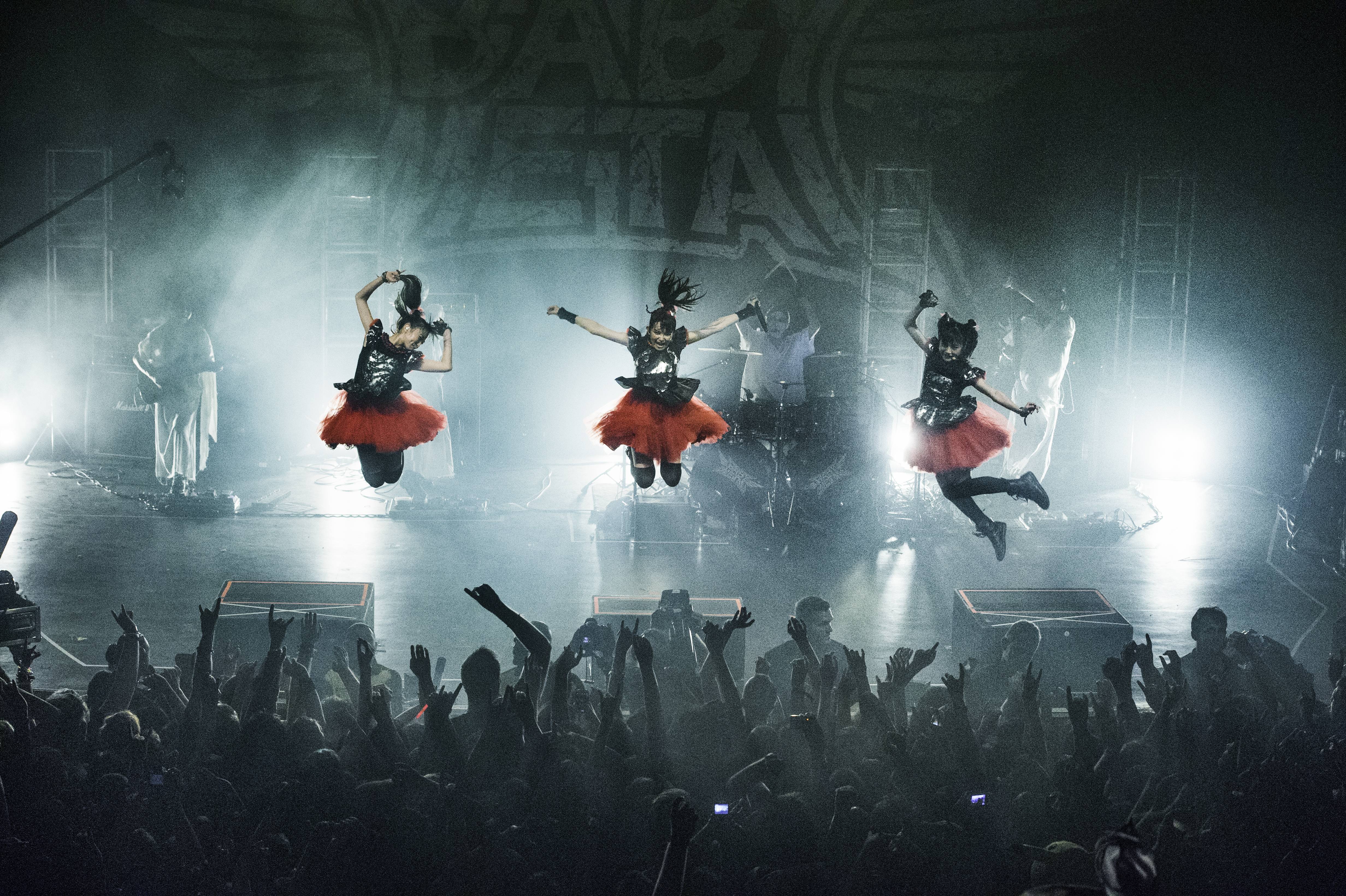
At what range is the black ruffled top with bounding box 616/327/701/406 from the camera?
603cm

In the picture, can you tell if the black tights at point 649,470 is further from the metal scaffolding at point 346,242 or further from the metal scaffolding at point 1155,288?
the metal scaffolding at point 1155,288

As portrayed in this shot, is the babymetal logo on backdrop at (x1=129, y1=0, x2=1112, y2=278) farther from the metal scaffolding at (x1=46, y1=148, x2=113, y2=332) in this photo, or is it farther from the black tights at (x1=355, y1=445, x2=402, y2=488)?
the black tights at (x1=355, y1=445, x2=402, y2=488)

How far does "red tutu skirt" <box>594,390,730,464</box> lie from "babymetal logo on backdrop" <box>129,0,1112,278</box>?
7165mm

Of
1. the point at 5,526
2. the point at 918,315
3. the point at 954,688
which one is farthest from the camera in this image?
the point at 5,526

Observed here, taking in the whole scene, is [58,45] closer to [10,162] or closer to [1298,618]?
[10,162]

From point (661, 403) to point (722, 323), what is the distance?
20.9 inches

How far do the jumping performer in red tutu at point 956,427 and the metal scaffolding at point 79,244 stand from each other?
1069 cm

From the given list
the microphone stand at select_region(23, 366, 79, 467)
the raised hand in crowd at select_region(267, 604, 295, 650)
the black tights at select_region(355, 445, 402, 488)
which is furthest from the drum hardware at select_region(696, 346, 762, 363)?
the microphone stand at select_region(23, 366, 79, 467)

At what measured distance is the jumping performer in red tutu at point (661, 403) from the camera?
19.6 feet

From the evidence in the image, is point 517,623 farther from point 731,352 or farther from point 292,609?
point 731,352

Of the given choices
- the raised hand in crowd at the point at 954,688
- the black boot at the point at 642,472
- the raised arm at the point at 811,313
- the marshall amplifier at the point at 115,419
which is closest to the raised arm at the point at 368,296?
the black boot at the point at 642,472

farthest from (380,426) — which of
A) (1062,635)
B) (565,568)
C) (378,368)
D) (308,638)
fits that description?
(565,568)

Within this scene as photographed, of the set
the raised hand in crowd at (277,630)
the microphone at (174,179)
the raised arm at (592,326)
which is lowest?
the raised hand in crowd at (277,630)

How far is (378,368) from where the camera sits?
20.0ft
